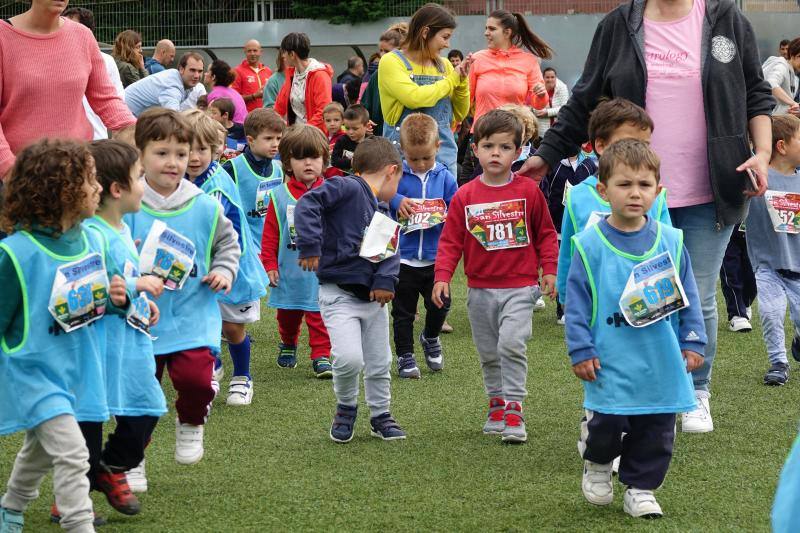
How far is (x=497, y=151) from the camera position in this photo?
5863 millimetres

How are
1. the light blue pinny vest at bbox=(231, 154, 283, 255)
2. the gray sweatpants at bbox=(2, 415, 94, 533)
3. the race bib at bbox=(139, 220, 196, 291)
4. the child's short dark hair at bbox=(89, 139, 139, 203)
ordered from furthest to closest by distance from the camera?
the light blue pinny vest at bbox=(231, 154, 283, 255)
the race bib at bbox=(139, 220, 196, 291)
the child's short dark hair at bbox=(89, 139, 139, 203)
the gray sweatpants at bbox=(2, 415, 94, 533)

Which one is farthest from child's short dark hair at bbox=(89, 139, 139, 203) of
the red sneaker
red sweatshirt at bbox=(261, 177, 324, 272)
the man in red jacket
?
the man in red jacket

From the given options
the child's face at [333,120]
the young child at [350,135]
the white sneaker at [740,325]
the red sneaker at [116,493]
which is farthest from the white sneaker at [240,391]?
the child's face at [333,120]

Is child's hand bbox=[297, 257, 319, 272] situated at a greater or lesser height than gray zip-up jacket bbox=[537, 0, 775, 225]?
lesser

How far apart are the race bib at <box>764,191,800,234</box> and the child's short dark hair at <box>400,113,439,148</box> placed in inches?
81.5

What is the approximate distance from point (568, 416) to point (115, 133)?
2805mm

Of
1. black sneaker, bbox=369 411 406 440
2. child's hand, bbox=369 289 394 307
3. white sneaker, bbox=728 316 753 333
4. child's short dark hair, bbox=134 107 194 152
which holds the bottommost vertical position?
white sneaker, bbox=728 316 753 333

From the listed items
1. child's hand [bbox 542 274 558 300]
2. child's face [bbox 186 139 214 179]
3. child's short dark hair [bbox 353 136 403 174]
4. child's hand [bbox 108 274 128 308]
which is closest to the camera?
child's hand [bbox 108 274 128 308]

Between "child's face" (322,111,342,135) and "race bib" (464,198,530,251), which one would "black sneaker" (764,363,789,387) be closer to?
"race bib" (464,198,530,251)

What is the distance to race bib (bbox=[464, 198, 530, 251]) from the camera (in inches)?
232

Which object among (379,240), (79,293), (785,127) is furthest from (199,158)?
(785,127)

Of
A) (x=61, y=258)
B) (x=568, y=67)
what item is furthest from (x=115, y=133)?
(x=568, y=67)

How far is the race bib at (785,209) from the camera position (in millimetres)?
7301

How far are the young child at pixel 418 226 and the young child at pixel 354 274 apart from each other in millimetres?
A: 1329
